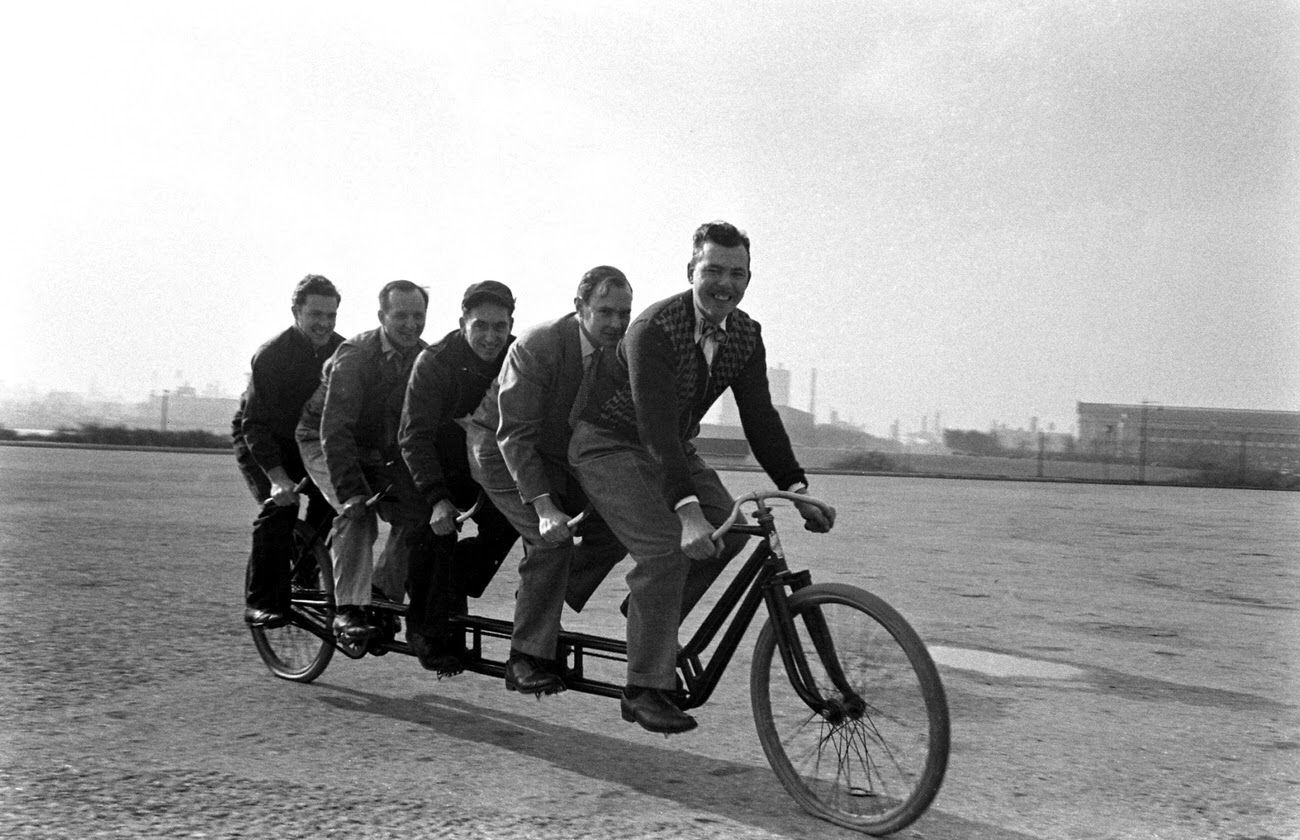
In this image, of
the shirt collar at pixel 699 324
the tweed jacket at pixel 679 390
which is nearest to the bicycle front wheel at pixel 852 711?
the tweed jacket at pixel 679 390

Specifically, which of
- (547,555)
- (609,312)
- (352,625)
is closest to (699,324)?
(609,312)

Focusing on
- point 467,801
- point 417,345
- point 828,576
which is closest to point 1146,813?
point 467,801

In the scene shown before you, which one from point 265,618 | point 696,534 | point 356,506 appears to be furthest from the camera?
point 265,618

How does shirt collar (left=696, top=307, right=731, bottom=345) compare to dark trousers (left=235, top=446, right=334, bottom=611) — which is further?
dark trousers (left=235, top=446, right=334, bottom=611)

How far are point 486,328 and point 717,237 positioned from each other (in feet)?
4.22

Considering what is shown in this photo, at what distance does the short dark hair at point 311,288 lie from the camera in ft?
18.9

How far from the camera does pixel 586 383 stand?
423 centimetres

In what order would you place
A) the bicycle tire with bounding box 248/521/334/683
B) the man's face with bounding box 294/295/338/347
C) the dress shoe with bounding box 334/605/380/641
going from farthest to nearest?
the man's face with bounding box 294/295/338/347 → the bicycle tire with bounding box 248/521/334/683 → the dress shoe with bounding box 334/605/380/641

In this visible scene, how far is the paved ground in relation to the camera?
141 inches

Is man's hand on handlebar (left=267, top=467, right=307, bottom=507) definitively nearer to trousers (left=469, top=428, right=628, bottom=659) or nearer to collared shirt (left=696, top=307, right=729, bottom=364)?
trousers (left=469, top=428, right=628, bottom=659)

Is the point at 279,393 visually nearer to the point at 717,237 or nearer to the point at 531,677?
the point at 531,677

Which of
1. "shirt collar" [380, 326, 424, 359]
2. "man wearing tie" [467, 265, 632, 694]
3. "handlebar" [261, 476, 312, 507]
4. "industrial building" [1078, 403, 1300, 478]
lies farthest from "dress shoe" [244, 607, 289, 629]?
"industrial building" [1078, 403, 1300, 478]

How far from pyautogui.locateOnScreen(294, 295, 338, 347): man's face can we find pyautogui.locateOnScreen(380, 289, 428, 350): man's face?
21.0 inches

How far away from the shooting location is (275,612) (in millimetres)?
5543
